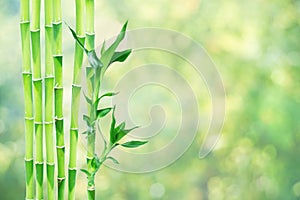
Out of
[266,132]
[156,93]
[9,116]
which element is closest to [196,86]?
[156,93]

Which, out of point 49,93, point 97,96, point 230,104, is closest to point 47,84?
point 49,93

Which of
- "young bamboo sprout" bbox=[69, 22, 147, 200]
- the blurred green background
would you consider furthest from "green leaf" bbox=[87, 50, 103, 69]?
the blurred green background

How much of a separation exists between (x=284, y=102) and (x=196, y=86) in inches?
10.6

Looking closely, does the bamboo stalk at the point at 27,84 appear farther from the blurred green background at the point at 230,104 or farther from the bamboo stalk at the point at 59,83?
the blurred green background at the point at 230,104

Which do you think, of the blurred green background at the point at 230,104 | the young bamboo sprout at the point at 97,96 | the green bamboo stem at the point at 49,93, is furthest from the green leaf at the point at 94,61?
the blurred green background at the point at 230,104

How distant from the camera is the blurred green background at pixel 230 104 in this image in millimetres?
1716

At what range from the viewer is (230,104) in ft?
5.75

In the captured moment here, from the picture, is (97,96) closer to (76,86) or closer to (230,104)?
(76,86)

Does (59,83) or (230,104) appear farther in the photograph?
(230,104)

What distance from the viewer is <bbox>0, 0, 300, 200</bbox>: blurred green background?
1.72m

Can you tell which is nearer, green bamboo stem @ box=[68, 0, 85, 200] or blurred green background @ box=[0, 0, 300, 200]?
green bamboo stem @ box=[68, 0, 85, 200]

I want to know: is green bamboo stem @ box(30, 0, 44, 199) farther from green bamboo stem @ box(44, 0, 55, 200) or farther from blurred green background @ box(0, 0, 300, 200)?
blurred green background @ box(0, 0, 300, 200)

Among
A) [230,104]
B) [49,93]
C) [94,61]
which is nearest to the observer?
[94,61]

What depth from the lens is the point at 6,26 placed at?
5.55ft
